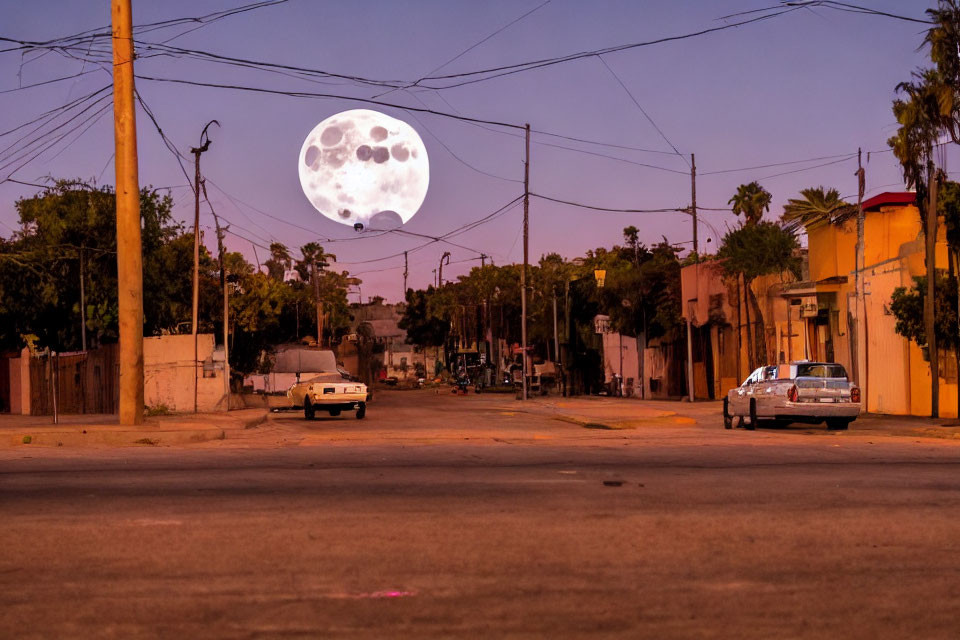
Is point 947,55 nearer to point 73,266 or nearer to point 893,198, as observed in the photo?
point 893,198

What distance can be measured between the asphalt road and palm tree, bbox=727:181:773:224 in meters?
43.8

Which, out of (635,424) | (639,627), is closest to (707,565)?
(639,627)

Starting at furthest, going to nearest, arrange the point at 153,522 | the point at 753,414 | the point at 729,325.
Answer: the point at 729,325 < the point at 753,414 < the point at 153,522

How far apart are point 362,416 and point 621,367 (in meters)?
28.6

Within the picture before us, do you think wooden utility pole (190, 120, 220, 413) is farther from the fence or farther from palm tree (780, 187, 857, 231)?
palm tree (780, 187, 857, 231)

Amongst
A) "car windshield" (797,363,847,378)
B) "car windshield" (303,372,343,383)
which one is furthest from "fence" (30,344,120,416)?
"car windshield" (797,363,847,378)

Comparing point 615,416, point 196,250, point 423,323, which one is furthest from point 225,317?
point 423,323

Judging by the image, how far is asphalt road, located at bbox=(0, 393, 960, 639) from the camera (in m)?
5.78

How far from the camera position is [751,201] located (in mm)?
56625

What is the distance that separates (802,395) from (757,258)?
16613mm

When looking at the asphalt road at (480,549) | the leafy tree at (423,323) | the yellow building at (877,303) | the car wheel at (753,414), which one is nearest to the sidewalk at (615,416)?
the car wheel at (753,414)

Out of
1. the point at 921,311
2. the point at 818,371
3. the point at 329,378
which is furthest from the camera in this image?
the point at 329,378

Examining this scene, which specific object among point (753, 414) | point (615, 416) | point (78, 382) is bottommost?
point (615, 416)

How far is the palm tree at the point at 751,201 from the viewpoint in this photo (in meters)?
56.4
